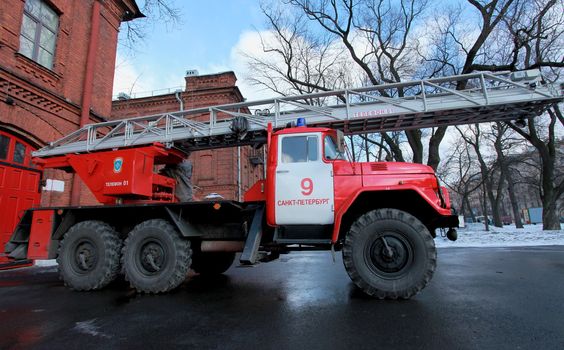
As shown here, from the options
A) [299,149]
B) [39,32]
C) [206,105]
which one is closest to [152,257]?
[299,149]

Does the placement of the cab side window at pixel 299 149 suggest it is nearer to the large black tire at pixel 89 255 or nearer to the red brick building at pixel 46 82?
the large black tire at pixel 89 255

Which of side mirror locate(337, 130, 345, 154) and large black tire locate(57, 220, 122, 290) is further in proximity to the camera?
large black tire locate(57, 220, 122, 290)

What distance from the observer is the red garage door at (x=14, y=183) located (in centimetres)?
845

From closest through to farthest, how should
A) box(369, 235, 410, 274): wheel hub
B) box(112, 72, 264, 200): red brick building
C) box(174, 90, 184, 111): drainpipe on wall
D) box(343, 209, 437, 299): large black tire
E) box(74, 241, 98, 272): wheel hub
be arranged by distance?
box(343, 209, 437, 299): large black tire, box(369, 235, 410, 274): wheel hub, box(74, 241, 98, 272): wheel hub, box(112, 72, 264, 200): red brick building, box(174, 90, 184, 111): drainpipe on wall

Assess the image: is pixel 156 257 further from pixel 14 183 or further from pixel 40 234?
pixel 14 183

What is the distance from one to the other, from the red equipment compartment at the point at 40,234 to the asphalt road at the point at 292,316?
2.21ft

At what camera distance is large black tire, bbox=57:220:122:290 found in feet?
18.4

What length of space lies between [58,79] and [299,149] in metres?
9.37

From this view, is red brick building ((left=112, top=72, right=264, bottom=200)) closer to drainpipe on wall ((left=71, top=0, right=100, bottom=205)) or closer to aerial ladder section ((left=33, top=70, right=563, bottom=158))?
drainpipe on wall ((left=71, top=0, right=100, bottom=205))

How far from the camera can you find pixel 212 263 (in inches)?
282

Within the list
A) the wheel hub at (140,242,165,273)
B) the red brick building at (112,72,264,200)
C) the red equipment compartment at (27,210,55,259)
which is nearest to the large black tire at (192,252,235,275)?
the wheel hub at (140,242,165,273)

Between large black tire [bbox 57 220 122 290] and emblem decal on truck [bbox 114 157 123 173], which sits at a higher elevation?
emblem decal on truck [bbox 114 157 123 173]

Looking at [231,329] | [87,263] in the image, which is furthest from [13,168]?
[231,329]

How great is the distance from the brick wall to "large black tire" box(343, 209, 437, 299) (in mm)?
9585
